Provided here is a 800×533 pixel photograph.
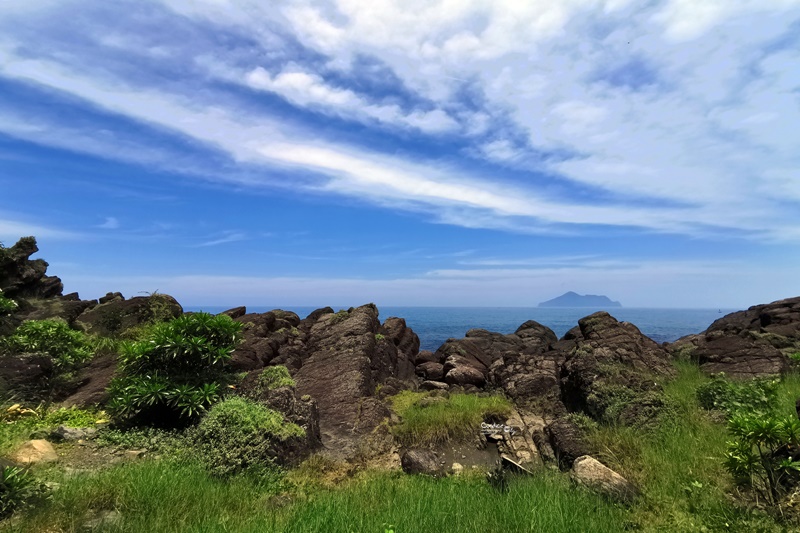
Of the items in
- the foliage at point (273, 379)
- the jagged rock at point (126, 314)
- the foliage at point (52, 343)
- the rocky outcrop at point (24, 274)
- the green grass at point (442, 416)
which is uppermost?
the rocky outcrop at point (24, 274)

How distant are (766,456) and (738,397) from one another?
576 cm

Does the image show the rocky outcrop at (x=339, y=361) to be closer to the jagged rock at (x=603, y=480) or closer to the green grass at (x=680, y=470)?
the jagged rock at (x=603, y=480)

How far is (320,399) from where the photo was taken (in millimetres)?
15266

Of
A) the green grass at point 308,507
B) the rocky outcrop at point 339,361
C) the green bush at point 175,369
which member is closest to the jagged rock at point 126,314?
the rocky outcrop at point 339,361

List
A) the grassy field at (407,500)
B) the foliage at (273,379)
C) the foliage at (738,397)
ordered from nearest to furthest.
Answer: the grassy field at (407,500) < the foliage at (738,397) < the foliage at (273,379)

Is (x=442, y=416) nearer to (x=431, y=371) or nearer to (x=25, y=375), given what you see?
(x=431, y=371)

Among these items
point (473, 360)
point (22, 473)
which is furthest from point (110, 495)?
point (473, 360)

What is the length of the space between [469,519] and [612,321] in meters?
19.0

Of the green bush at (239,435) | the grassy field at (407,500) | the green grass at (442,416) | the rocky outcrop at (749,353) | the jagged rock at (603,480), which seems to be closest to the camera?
the grassy field at (407,500)

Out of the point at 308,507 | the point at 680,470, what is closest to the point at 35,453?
the point at 308,507

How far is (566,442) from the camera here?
11.0m

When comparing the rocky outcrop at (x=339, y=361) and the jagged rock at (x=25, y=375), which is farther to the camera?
the rocky outcrop at (x=339, y=361)

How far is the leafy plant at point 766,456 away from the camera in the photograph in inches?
288

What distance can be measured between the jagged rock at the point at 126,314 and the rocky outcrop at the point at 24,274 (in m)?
5.90
